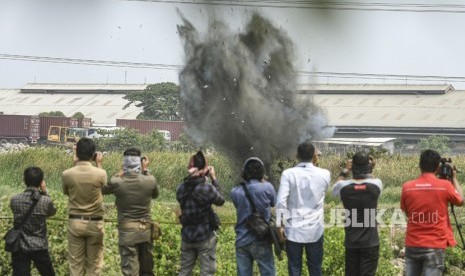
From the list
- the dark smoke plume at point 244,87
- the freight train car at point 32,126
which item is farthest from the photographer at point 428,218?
the freight train car at point 32,126

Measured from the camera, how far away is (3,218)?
1278cm

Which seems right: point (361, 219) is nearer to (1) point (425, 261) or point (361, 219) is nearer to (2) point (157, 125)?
(1) point (425, 261)

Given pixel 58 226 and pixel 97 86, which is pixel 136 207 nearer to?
pixel 58 226

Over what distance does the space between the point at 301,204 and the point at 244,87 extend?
25.8 meters

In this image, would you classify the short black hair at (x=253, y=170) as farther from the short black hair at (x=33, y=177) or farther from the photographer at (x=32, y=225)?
the short black hair at (x=33, y=177)

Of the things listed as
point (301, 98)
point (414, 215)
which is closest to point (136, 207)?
point (414, 215)

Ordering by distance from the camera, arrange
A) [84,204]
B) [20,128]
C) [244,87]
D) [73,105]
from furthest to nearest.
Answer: [73,105] → [20,128] → [244,87] → [84,204]

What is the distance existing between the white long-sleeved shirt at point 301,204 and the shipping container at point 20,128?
6870 centimetres

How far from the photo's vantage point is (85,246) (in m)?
11.1

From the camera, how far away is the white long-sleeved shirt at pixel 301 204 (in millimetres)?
10305

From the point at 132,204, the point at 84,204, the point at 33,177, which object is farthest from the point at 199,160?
the point at 33,177

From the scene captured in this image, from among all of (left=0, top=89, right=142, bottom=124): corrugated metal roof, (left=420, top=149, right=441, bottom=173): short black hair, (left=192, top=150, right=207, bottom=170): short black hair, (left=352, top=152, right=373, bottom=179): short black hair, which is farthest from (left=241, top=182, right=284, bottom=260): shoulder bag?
(left=0, top=89, right=142, bottom=124): corrugated metal roof

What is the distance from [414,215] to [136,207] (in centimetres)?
352

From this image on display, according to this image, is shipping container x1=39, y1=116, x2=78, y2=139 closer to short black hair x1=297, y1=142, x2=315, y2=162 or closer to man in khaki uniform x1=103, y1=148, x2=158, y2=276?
man in khaki uniform x1=103, y1=148, x2=158, y2=276
